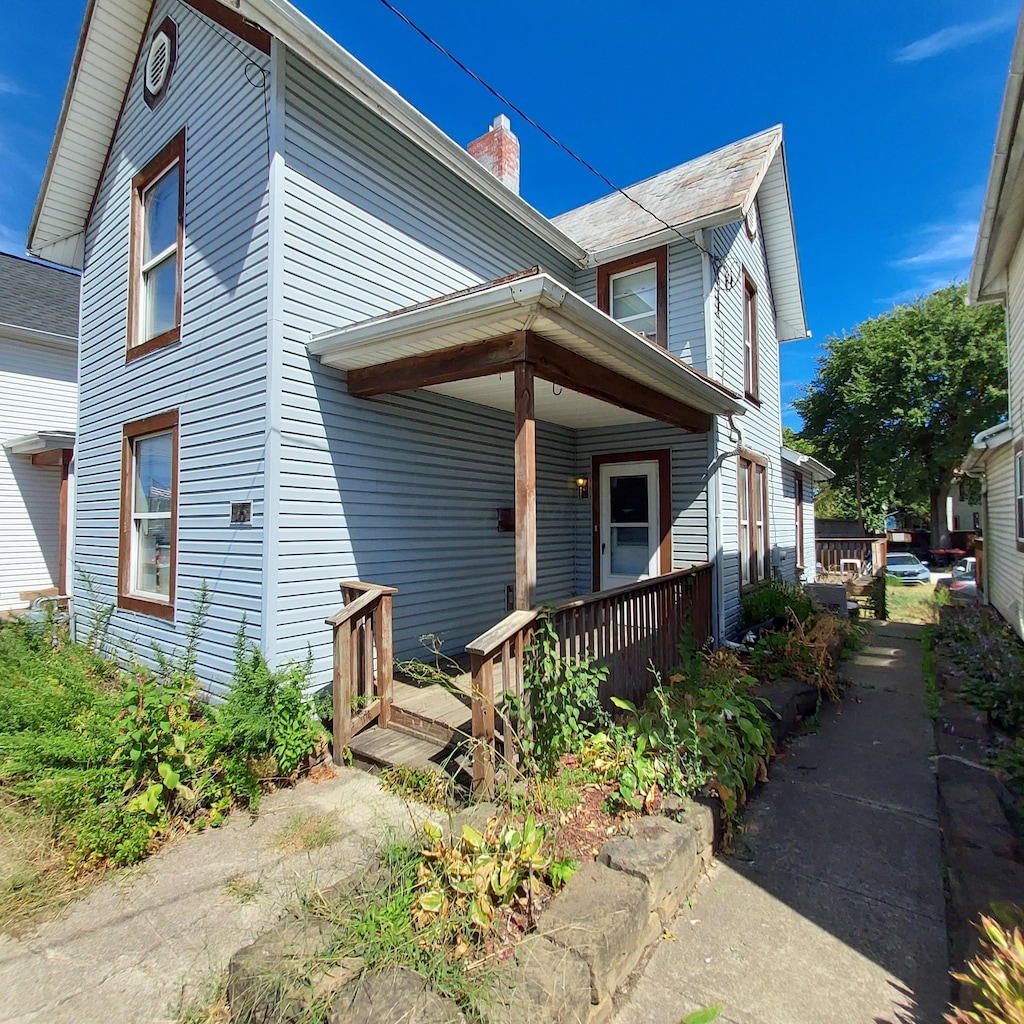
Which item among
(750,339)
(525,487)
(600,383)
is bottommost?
(525,487)

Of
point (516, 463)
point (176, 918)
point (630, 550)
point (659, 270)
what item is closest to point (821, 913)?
point (516, 463)

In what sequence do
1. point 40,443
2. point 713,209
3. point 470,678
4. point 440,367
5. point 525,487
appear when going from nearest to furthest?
point 525,487
point 470,678
point 440,367
point 713,209
point 40,443

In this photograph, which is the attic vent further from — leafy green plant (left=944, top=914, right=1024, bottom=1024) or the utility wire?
leafy green plant (left=944, top=914, right=1024, bottom=1024)

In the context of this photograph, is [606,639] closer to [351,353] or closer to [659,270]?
[351,353]

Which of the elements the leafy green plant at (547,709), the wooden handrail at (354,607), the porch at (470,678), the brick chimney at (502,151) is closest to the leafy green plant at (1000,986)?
the leafy green plant at (547,709)

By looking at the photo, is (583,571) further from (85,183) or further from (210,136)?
(85,183)

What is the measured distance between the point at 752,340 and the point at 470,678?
24.3 ft

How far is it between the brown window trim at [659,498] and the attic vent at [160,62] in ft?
21.5

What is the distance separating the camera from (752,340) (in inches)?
356

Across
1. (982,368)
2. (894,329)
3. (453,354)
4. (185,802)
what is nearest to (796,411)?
(894,329)

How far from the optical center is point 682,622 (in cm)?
615

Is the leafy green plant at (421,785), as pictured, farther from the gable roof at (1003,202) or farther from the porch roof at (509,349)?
the gable roof at (1003,202)

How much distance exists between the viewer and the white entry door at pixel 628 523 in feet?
24.0

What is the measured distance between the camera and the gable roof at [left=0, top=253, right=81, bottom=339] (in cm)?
1038
